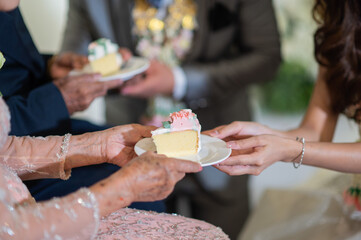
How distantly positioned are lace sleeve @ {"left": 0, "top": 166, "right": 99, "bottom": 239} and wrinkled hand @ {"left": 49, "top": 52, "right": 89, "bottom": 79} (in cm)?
76

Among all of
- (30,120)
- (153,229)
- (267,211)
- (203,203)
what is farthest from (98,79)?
(203,203)

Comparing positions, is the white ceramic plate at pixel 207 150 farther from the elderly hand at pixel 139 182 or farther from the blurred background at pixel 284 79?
the blurred background at pixel 284 79

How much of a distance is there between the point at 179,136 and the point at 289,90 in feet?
7.83

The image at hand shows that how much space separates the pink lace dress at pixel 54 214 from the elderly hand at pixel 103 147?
36 millimetres

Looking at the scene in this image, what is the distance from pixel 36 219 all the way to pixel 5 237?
59 millimetres

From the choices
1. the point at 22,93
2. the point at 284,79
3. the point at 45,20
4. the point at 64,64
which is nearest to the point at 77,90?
the point at 22,93

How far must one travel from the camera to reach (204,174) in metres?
2.05

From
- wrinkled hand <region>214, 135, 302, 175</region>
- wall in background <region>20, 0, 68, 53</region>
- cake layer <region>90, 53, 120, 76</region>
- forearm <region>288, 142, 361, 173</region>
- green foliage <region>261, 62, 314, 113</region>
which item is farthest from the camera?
green foliage <region>261, 62, 314, 113</region>

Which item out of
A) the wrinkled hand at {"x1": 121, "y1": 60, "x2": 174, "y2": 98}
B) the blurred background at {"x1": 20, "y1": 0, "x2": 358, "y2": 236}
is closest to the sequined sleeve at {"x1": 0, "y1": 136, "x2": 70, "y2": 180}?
the wrinkled hand at {"x1": 121, "y1": 60, "x2": 174, "y2": 98}

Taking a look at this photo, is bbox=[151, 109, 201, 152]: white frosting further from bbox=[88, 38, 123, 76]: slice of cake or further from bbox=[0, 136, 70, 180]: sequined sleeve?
bbox=[88, 38, 123, 76]: slice of cake

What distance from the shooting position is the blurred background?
285 cm

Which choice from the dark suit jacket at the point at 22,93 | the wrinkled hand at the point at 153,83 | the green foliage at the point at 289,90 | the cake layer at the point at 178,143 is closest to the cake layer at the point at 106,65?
the wrinkled hand at the point at 153,83

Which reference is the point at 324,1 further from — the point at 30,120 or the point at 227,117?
the point at 30,120

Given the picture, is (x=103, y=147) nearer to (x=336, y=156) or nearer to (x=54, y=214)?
(x=54, y=214)
